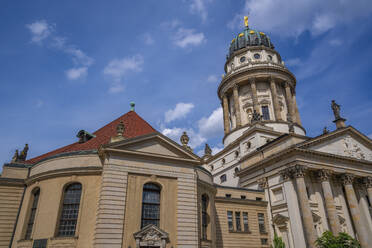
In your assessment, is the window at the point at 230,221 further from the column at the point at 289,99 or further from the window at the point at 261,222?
the column at the point at 289,99

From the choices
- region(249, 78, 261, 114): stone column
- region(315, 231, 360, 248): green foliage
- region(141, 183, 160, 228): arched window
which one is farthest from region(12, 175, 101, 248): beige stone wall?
region(249, 78, 261, 114): stone column

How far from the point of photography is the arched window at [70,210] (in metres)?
20.6

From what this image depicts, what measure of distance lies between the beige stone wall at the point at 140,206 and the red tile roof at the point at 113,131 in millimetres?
5293

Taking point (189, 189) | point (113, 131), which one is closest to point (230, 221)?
point (189, 189)

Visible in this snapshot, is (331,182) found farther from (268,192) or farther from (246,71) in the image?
(246,71)

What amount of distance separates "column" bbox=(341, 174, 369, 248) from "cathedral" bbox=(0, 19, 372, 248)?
122mm

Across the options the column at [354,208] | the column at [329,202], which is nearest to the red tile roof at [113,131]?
the column at [329,202]

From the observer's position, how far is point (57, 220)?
67.3 feet

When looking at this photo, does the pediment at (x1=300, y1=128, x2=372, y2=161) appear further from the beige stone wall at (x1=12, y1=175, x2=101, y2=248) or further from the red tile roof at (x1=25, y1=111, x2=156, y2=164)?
the beige stone wall at (x1=12, y1=175, x2=101, y2=248)

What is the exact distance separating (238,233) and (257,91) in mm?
28123

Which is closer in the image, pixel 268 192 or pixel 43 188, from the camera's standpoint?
pixel 43 188

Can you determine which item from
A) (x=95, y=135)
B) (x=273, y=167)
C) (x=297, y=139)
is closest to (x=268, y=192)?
(x=273, y=167)

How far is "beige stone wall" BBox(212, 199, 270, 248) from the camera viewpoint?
3023cm

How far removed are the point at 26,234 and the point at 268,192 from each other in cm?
2600
